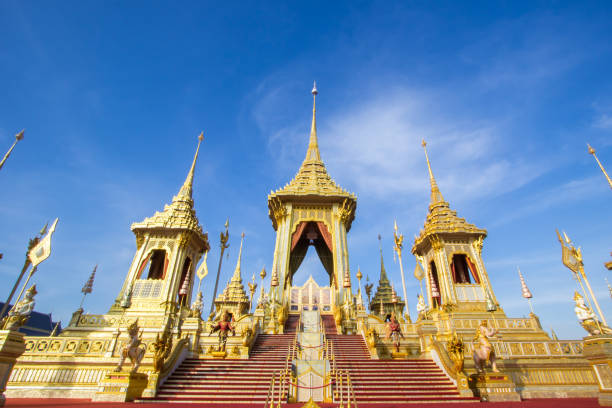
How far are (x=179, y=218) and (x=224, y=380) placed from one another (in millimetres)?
17569

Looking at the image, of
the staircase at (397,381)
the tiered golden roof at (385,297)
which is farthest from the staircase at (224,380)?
the tiered golden roof at (385,297)

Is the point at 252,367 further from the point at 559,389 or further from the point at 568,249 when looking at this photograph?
the point at 568,249

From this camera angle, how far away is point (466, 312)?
21141mm

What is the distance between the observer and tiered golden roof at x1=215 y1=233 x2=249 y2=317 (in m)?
38.0

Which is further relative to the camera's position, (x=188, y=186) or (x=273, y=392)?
(x=188, y=186)

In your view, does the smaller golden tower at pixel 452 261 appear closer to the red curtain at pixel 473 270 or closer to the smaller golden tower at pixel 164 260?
the red curtain at pixel 473 270

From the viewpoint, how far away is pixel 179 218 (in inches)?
1006

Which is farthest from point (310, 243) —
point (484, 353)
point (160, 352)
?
point (484, 353)

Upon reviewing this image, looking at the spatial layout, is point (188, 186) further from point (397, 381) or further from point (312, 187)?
point (397, 381)

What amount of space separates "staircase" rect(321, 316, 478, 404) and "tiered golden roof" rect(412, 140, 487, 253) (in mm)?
14968

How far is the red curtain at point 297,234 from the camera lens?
79.1 ft

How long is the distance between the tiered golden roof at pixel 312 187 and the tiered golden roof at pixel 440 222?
6.71m

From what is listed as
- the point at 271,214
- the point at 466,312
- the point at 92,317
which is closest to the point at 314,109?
the point at 271,214

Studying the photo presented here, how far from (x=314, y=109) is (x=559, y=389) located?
33.0m
